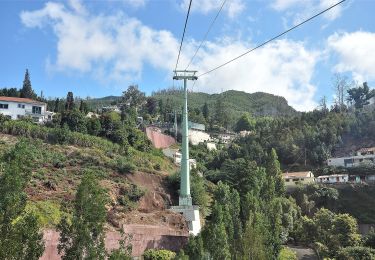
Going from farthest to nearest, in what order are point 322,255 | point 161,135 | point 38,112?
1. point 161,135
2. point 38,112
3. point 322,255

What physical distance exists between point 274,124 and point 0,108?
60.1 m

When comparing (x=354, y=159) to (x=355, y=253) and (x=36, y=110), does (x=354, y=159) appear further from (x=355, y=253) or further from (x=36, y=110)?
(x=36, y=110)

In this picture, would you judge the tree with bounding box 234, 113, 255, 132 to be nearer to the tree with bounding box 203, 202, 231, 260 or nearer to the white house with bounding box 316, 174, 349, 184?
the white house with bounding box 316, 174, 349, 184

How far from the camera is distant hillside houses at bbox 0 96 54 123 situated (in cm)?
5800

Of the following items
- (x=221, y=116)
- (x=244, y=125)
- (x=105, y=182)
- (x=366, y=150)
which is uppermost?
(x=221, y=116)

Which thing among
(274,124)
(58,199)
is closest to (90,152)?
(58,199)

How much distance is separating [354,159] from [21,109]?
192 ft

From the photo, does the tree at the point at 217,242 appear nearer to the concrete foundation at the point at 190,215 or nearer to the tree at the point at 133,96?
the concrete foundation at the point at 190,215

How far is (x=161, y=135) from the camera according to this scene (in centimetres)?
8238

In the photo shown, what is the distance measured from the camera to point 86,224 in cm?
1513

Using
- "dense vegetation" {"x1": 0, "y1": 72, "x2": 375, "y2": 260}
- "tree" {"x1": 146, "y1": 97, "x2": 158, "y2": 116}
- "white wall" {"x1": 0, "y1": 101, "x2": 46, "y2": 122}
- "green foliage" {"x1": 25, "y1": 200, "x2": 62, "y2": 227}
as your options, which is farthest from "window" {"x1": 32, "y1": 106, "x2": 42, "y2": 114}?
"tree" {"x1": 146, "y1": 97, "x2": 158, "y2": 116}

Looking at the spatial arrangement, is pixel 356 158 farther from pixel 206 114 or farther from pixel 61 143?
pixel 61 143

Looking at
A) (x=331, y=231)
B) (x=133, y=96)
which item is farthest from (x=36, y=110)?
(x=133, y=96)

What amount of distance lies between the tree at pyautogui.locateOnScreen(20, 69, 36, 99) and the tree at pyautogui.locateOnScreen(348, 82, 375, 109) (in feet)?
252
